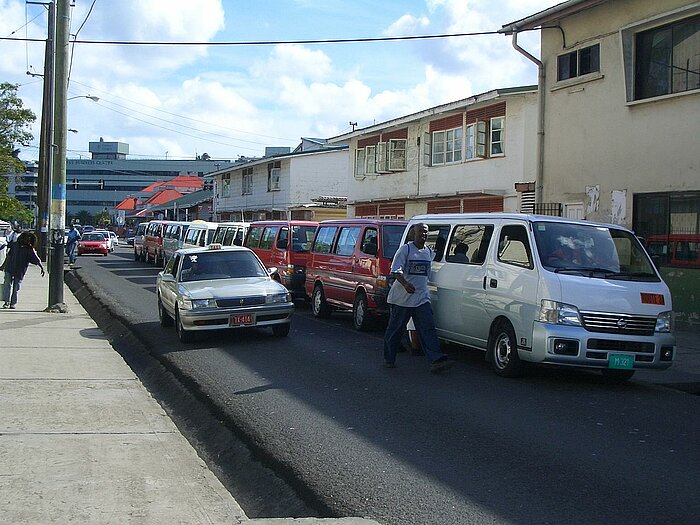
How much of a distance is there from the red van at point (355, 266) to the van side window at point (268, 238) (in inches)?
133

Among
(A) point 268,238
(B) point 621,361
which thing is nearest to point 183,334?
(B) point 621,361

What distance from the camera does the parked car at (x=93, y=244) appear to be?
49000 millimetres

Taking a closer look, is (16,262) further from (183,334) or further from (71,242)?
(71,242)

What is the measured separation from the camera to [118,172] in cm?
15838

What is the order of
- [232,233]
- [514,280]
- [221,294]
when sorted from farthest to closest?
[232,233]
[221,294]
[514,280]

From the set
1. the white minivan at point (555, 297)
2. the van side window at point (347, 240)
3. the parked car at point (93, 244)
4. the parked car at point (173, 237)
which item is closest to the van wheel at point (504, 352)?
the white minivan at point (555, 297)

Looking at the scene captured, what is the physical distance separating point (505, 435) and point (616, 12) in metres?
12.8

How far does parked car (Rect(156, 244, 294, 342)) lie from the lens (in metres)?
13.7

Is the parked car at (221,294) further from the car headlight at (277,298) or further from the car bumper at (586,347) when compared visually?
the car bumper at (586,347)

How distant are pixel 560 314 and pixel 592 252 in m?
1.18

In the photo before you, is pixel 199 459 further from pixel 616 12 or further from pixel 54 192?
pixel 616 12

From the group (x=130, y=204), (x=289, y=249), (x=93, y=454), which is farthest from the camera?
(x=130, y=204)

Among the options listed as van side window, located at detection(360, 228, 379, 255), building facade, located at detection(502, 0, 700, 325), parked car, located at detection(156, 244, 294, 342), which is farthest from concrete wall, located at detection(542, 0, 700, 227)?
parked car, located at detection(156, 244, 294, 342)

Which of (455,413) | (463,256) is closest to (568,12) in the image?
(463,256)
